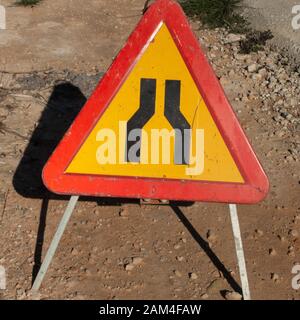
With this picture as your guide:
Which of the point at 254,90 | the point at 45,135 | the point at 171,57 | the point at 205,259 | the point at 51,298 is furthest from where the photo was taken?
the point at 254,90

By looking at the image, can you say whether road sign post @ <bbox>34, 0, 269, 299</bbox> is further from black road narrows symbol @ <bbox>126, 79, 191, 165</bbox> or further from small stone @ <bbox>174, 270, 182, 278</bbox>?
small stone @ <bbox>174, 270, 182, 278</bbox>

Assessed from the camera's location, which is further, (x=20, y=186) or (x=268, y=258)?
(x=20, y=186)

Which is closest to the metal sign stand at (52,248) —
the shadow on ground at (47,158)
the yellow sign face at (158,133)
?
the shadow on ground at (47,158)

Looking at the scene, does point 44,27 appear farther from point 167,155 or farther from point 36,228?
point 167,155

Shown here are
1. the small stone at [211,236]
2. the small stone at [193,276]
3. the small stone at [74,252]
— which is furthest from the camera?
the small stone at [211,236]

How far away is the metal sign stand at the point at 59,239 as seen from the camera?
10.0ft

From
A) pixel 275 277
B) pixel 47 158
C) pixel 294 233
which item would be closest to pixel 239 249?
pixel 275 277

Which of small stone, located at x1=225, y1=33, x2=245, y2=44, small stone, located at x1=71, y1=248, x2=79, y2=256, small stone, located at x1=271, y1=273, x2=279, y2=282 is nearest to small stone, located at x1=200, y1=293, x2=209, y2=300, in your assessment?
small stone, located at x1=271, y1=273, x2=279, y2=282

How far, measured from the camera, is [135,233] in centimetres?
376

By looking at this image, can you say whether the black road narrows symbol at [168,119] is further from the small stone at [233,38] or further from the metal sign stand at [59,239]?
A: the small stone at [233,38]

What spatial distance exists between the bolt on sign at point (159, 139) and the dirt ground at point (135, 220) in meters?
0.65

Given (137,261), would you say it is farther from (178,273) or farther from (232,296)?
(232,296)
